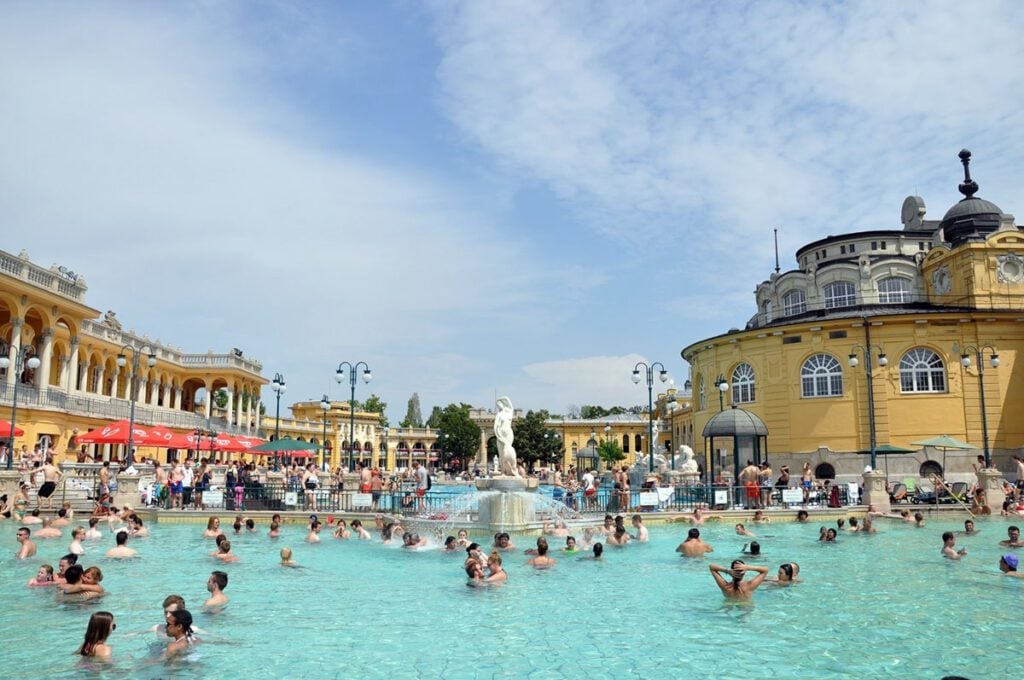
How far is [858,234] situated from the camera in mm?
46438

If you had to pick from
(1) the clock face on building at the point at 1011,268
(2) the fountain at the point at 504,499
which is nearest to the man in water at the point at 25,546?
(2) the fountain at the point at 504,499

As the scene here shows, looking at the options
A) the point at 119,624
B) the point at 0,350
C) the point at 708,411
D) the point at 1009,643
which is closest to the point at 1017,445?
the point at 708,411

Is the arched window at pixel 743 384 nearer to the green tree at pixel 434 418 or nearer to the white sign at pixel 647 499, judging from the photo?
the white sign at pixel 647 499

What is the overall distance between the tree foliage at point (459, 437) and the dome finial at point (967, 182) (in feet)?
243

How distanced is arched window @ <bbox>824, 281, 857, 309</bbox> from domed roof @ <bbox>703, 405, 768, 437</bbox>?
50.3 ft

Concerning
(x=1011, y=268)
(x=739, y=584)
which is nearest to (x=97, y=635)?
(x=739, y=584)

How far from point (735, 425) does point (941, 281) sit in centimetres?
2002

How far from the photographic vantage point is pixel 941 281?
42094mm

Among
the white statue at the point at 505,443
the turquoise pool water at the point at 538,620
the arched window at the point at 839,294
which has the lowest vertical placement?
the turquoise pool water at the point at 538,620

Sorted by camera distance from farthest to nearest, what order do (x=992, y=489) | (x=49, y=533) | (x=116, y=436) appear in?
(x=116, y=436), (x=992, y=489), (x=49, y=533)

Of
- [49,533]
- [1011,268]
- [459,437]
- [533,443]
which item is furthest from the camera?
[459,437]

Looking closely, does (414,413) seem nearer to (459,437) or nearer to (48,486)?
(459,437)

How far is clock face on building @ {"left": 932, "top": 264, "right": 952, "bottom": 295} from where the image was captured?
41.5 metres

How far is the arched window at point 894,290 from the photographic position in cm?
4306
